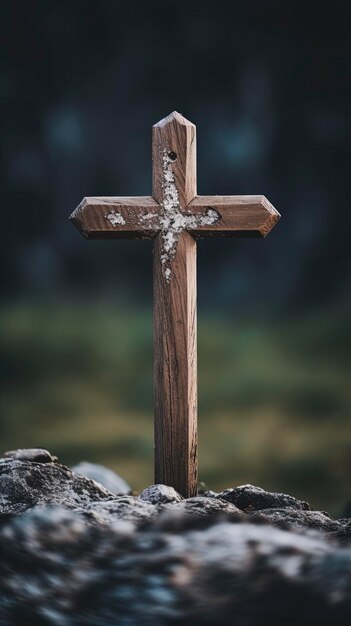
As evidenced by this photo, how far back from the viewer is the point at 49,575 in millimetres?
2506

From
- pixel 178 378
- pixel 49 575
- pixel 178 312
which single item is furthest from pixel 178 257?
pixel 49 575

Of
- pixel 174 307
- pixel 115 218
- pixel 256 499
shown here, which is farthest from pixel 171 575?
pixel 115 218

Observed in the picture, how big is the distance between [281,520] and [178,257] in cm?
159

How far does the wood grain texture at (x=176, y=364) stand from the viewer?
14.8 ft

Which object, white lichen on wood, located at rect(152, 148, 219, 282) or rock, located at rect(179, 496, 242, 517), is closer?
rock, located at rect(179, 496, 242, 517)

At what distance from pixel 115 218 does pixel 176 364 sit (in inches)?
36.5

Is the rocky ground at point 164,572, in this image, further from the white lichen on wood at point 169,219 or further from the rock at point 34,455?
the rock at point 34,455

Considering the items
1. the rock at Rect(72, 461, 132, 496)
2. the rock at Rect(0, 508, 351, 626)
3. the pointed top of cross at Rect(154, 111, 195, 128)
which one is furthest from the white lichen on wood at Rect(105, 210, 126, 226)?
the rock at Rect(72, 461, 132, 496)

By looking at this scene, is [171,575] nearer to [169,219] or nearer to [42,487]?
[42,487]

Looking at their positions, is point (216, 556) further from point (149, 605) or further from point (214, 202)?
point (214, 202)

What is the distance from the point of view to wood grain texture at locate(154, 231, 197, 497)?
4.50m

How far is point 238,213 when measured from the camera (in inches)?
176

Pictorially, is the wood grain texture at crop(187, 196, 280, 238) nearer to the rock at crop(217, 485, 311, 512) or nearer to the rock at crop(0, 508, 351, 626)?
the rock at crop(217, 485, 311, 512)

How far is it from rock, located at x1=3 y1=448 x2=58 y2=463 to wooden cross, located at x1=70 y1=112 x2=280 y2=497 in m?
0.93
